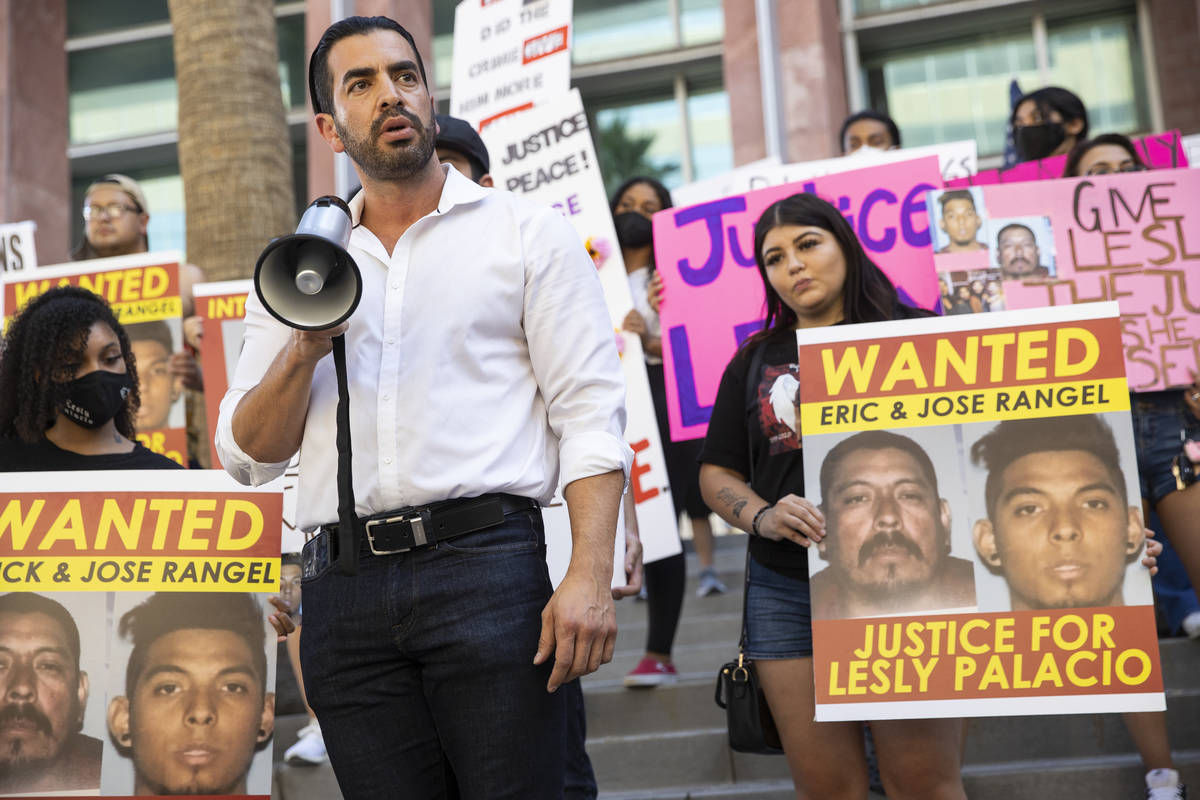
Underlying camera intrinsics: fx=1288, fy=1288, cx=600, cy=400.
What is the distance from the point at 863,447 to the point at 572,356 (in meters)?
1.08

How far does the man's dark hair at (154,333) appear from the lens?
4961 millimetres

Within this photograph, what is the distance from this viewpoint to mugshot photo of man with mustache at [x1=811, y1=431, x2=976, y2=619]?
290 cm

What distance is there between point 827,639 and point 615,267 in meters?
2.17

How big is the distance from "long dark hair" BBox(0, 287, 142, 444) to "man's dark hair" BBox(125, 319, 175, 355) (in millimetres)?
1308

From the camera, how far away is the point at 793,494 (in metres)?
3.06

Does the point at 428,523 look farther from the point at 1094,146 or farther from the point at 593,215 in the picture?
the point at 1094,146

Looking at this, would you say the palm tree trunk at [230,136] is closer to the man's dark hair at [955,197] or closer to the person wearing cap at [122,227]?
the person wearing cap at [122,227]

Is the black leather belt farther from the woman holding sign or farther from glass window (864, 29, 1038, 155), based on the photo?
glass window (864, 29, 1038, 155)

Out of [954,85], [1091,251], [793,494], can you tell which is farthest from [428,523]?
[954,85]

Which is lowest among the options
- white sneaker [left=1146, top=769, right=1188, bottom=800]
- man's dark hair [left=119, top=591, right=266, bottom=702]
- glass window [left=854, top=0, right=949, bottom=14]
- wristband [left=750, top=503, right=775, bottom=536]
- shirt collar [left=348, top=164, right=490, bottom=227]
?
white sneaker [left=1146, top=769, right=1188, bottom=800]

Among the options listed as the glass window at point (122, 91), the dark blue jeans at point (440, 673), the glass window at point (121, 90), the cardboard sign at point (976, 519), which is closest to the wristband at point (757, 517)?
the cardboard sign at point (976, 519)

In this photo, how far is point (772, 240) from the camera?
3334 mm

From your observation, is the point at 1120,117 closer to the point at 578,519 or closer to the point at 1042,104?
the point at 1042,104

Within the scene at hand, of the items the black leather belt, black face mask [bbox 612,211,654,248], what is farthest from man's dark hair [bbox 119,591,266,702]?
black face mask [bbox 612,211,654,248]
